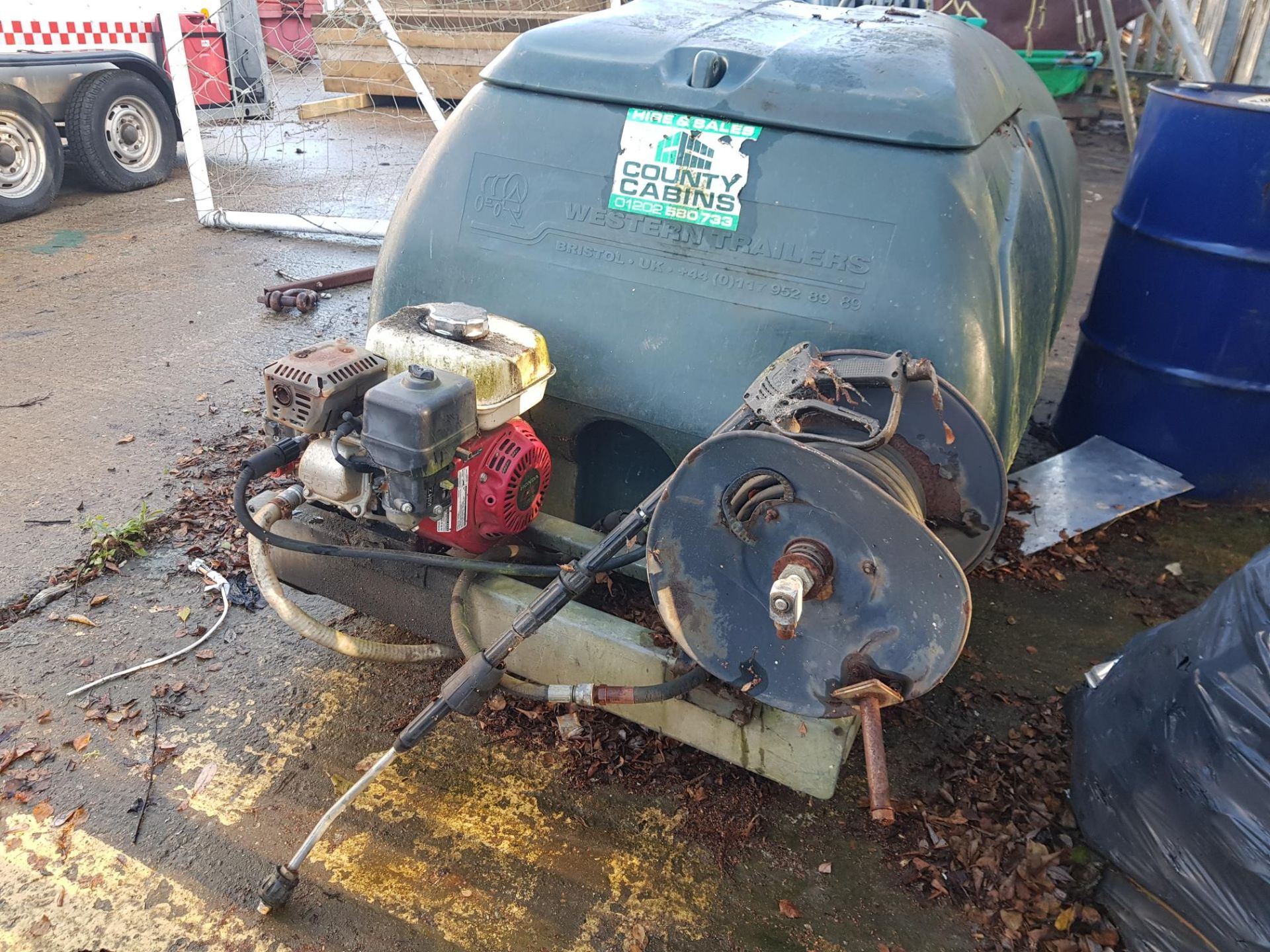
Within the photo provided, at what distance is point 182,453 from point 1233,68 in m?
7.95

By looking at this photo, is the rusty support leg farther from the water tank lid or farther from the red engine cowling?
the water tank lid

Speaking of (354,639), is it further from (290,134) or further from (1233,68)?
(1233,68)

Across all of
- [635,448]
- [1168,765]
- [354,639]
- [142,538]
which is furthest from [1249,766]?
[142,538]

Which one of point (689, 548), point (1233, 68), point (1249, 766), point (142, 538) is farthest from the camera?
point (1233, 68)

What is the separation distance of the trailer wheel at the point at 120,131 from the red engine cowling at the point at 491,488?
532 centimetres

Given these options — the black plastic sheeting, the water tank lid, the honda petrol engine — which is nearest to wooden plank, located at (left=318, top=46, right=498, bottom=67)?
the water tank lid

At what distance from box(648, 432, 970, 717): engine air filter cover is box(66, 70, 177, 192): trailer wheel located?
5.89 metres

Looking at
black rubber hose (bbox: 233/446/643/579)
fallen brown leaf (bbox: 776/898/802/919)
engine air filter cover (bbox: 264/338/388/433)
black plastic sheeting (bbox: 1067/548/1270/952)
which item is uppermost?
engine air filter cover (bbox: 264/338/388/433)

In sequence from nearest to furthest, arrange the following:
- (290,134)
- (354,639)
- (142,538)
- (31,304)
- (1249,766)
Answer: (1249,766) < (354,639) < (142,538) < (31,304) < (290,134)

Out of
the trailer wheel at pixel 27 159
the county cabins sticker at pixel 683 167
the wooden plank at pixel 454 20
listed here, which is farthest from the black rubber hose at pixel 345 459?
the wooden plank at pixel 454 20

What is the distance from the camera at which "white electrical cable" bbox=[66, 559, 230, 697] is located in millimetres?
2316

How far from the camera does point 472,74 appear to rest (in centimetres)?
817

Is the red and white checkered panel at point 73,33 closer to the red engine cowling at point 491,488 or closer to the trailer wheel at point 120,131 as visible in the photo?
the trailer wheel at point 120,131

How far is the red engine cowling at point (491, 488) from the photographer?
1905 millimetres
